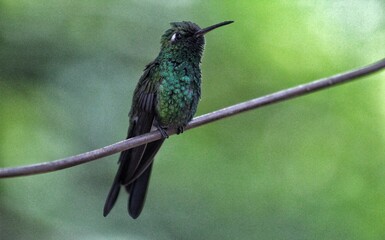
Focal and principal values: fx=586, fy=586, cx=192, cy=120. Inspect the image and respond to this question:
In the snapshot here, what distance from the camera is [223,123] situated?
605 centimetres

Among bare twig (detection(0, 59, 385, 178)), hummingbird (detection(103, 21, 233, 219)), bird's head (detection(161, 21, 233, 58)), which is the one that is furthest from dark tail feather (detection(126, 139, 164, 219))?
bare twig (detection(0, 59, 385, 178))

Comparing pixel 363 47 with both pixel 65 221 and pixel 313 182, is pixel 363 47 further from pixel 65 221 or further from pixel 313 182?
pixel 65 221

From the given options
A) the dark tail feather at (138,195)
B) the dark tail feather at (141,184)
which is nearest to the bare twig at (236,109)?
the dark tail feather at (141,184)

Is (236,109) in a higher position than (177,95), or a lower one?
higher

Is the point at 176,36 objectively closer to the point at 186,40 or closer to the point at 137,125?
the point at 186,40

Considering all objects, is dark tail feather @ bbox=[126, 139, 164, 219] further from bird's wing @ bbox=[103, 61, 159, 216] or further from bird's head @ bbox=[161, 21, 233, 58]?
bird's head @ bbox=[161, 21, 233, 58]

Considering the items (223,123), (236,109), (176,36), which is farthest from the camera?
(223,123)

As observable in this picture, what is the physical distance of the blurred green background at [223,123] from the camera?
5.51 m

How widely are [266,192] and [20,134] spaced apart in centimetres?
244

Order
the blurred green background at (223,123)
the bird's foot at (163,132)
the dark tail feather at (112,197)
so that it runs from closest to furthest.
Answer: the bird's foot at (163,132), the dark tail feather at (112,197), the blurred green background at (223,123)

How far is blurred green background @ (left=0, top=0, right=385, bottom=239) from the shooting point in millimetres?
5512

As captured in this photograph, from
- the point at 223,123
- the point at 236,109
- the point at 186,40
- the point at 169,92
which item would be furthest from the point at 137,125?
the point at 223,123

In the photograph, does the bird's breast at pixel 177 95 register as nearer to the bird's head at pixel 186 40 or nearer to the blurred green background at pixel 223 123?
the bird's head at pixel 186 40

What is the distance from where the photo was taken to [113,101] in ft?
18.7
